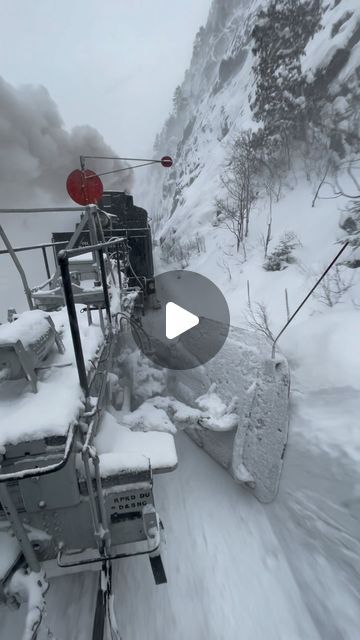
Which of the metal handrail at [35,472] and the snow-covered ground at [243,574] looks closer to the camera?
the metal handrail at [35,472]

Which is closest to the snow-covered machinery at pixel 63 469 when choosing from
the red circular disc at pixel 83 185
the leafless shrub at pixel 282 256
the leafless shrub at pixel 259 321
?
the leafless shrub at pixel 259 321

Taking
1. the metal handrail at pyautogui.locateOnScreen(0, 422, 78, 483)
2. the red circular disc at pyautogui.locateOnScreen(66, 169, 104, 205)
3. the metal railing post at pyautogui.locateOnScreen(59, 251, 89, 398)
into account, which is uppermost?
the red circular disc at pyautogui.locateOnScreen(66, 169, 104, 205)

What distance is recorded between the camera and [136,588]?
8.45ft

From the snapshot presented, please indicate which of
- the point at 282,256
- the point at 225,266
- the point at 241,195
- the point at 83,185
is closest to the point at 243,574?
the point at 83,185

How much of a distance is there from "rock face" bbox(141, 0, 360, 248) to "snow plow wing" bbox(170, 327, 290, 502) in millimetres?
12805

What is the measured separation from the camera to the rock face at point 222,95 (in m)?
13.5

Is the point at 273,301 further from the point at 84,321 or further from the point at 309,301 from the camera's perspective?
the point at 84,321

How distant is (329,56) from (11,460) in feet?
61.2

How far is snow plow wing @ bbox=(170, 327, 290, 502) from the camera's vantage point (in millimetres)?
3070

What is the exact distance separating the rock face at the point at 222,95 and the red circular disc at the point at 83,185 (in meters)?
11.2

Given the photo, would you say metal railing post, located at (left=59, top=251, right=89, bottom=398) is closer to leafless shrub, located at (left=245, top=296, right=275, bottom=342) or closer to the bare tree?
leafless shrub, located at (left=245, top=296, right=275, bottom=342)


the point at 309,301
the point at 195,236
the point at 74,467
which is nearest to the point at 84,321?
the point at 74,467

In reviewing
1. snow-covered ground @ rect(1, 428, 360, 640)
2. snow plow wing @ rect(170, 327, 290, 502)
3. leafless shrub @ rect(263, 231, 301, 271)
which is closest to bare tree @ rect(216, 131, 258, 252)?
leafless shrub @ rect(263, 231, 301, 271)

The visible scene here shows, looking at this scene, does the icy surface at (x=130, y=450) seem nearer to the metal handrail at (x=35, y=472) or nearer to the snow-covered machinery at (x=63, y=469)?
the snow-covered machinery at (x=63, y=469)
